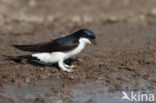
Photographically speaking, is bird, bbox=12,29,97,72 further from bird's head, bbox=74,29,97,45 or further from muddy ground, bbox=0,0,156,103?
muddy ground, bbox=0,0,156,103

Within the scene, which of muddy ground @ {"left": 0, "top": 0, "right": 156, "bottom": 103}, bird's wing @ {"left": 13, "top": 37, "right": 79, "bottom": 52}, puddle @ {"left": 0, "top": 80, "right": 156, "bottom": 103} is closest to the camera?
puddle @ {"left": 0, "top": 80, "right": 156, "bottom": 103}

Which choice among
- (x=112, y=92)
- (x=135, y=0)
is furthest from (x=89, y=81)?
(x=135, y=0)

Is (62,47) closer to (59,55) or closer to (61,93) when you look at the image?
(59,55)

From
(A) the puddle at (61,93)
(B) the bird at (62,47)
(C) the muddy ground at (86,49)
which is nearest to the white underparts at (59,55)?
(B) the bird at (62,47)

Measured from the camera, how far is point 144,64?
23.2ft

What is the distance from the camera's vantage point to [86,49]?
7668mm

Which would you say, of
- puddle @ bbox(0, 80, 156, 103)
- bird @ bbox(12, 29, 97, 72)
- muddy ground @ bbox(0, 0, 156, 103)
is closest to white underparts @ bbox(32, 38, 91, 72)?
Answer: bird @ bbox(12, 29, 97, 72)

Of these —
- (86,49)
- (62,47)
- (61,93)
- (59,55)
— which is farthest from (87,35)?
(86,49)

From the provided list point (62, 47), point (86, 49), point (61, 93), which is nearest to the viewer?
point (61, 93)

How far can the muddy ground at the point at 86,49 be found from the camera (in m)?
5.88

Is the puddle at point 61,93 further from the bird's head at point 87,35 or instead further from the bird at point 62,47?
the bird's head at point 87,35

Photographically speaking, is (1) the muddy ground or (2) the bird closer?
(1) the muddy ground

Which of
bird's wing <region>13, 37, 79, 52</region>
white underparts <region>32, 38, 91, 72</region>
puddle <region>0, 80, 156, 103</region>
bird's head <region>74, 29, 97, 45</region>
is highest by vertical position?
bird's head <region>74, 29, 97, 45</region>

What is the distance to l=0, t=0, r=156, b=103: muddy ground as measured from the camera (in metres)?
5.88
